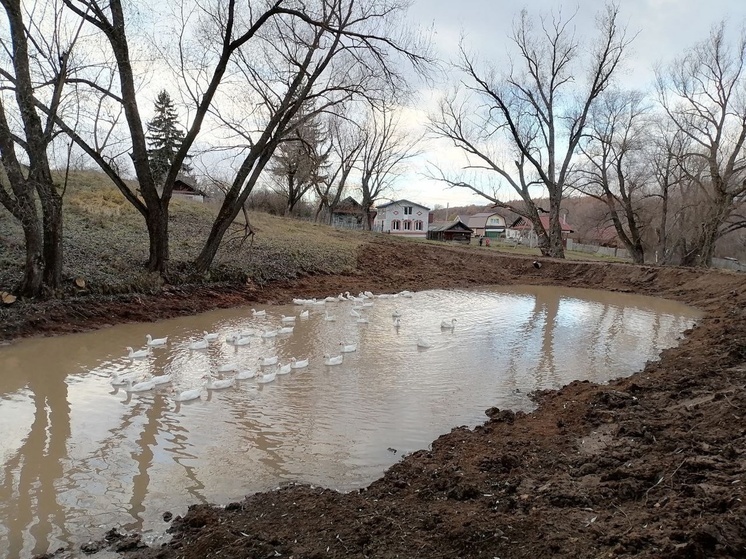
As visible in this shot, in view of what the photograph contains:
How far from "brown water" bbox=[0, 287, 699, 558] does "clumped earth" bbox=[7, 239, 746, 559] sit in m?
0.48

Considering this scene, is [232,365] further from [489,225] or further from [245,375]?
[489,225]

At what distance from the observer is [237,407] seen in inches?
271

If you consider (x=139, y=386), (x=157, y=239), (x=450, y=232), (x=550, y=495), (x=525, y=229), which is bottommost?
(x=139, y=386)

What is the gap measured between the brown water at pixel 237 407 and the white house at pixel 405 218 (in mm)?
54927

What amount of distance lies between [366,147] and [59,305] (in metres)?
42.4

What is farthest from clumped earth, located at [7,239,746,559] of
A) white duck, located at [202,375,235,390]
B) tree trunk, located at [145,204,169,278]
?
tree trunk, located at [145,204,169,278]

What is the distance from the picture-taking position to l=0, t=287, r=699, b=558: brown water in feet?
15.2

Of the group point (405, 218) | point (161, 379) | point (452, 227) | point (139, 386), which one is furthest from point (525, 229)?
point (139, 386)

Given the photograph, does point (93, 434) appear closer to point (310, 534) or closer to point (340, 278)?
point (310, 534)

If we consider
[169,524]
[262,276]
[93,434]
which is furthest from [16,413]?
[262,276]

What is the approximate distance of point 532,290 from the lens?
22.4m

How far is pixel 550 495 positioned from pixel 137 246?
618 inches

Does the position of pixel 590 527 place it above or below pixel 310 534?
above

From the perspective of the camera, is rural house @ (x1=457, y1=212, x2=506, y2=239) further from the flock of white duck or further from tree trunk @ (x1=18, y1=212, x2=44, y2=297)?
tree trunk @ (x1=18, y1=212, x2=44, y2=297)
